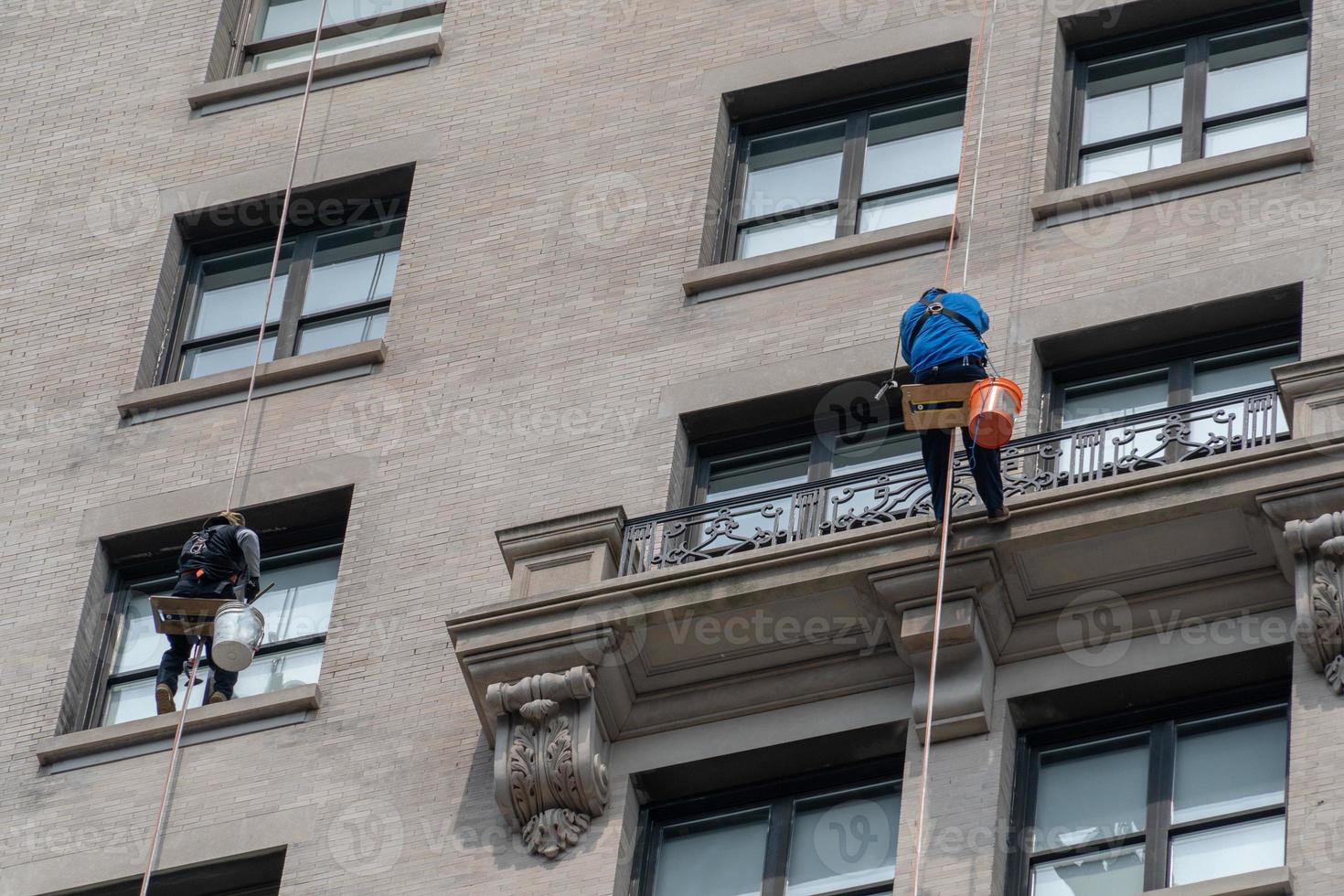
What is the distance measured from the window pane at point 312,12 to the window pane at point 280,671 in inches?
305

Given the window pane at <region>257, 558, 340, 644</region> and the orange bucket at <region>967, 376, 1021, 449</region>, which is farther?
the window pane at <region>257, 558, 340, 644</region>

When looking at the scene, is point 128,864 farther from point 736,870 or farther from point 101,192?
point 101,192

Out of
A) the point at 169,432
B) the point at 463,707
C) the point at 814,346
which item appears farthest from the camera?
the point at 169,432

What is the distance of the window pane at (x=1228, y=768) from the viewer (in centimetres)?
2103

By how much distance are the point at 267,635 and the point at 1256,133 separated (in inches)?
354

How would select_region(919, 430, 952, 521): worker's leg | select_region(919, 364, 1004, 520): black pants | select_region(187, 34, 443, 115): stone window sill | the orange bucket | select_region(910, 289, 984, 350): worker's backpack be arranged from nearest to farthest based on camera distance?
the orange bucket < select_region(919, 364, 1004, 520): black pants < select_region(910, 289, 984, 350): worker's backpack < select_region(919, 430, 952, 521): worker's leg < select_region(187, 34, 443, 115): stone window sill

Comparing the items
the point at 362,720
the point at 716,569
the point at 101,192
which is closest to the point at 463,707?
the point at 362,720

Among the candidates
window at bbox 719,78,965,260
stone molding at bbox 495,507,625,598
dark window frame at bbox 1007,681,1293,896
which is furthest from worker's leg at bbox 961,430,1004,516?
window at bbox 719,78,965,260

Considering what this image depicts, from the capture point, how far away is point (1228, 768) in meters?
21.3

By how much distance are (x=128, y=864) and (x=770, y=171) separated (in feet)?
27.0

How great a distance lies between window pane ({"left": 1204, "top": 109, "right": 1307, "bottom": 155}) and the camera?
2530cm

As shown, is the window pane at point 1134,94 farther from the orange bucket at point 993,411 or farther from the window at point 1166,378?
the orange bucket at point 993,411

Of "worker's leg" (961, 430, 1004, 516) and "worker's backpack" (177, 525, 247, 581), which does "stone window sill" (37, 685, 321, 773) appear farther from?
"worker's leg" (961, 430, 1004, 516)

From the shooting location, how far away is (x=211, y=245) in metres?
28.7
